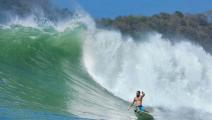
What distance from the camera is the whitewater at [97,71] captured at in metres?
18.3

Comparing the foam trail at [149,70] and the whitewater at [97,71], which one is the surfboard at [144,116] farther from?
the foam trail at [149,70]

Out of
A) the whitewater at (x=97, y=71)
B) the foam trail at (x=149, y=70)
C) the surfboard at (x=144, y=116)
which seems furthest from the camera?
the foam trail at (x=149, y=70)

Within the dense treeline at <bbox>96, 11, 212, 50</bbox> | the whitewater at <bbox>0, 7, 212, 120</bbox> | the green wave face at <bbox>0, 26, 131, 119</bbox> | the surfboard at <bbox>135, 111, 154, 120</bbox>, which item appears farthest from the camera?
the dense treeline at <bbox>96, 11, 212, 50</bbox>

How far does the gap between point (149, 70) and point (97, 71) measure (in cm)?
229

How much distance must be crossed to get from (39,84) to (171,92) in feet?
22.0

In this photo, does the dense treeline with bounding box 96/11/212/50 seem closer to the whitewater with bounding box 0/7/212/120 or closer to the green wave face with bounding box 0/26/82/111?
the whitewater with bounding box 0/7/212/120

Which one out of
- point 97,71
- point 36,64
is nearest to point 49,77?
point 36,64

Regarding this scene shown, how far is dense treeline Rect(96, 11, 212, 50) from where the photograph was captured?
87188mm

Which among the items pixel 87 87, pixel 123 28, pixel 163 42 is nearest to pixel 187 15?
pixel 123 28

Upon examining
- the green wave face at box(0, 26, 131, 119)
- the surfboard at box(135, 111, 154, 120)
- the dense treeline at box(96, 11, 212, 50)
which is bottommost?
the surfboard at box(135, 111, 154, 120)

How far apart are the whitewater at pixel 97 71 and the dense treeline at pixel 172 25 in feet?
181

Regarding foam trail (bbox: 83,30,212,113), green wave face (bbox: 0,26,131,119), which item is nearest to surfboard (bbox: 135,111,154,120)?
green wave face (bbox: 0,26,131,119)

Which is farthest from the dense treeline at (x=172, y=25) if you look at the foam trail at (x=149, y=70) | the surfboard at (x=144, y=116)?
the surfboard at (x=144, y=116)

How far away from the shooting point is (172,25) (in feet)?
318
